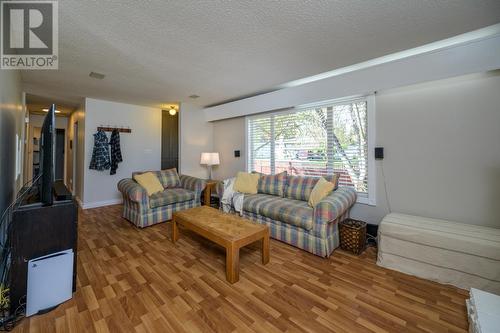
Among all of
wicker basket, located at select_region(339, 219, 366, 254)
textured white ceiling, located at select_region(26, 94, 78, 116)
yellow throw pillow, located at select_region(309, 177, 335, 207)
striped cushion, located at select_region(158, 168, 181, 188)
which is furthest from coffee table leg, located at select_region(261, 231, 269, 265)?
textured white ceiling, located at select_region(26, 94, 78, 116)

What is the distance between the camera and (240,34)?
196 cm

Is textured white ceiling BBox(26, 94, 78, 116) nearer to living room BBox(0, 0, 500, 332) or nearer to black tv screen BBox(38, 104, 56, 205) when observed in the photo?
living room BBox(0, 0, 500, 332)

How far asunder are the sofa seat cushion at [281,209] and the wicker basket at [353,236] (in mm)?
480

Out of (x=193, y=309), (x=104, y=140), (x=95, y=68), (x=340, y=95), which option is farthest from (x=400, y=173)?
(x=104, y=140)

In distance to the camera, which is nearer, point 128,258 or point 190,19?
point 190,19

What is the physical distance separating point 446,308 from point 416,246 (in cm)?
53

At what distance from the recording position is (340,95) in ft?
9.48

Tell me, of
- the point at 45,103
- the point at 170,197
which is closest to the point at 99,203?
the point at 170,197

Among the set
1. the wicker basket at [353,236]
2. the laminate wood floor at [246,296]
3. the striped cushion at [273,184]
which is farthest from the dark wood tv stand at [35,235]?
the wicker basket at [353,236]

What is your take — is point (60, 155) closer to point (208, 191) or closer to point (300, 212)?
point (208, 191)

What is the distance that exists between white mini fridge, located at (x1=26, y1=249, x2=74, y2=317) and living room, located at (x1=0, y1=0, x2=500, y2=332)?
2cm

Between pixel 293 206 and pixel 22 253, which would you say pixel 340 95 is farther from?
pixel 22 253

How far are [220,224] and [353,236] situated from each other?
1.57m

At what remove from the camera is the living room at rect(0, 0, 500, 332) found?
1.56 metres
